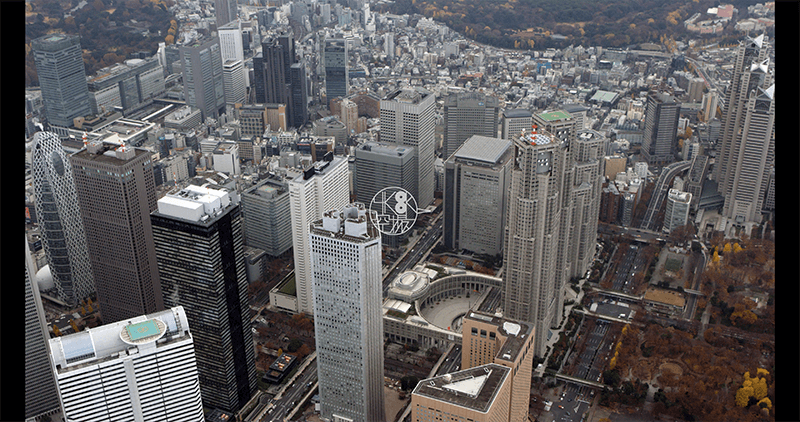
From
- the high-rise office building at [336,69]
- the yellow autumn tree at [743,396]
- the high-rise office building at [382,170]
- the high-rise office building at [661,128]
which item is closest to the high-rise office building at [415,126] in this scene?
the high-rise office building at [382,170]

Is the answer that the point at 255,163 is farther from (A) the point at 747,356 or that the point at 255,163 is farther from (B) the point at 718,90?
(B) the point at 718,90

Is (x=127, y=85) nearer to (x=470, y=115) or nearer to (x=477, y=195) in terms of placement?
(x=470, y=115)

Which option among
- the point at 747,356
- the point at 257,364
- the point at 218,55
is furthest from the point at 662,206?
the point at 218,55

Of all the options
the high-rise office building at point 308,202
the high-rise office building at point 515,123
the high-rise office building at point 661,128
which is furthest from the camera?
the high-rise office building at point 661,128

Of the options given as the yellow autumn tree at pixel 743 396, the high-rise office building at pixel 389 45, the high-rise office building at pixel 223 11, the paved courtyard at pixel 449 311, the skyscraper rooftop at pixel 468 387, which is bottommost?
the paved courtyard at pixel 449 311

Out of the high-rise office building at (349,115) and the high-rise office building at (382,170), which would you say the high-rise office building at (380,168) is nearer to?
the high-rise office building at (382,170)

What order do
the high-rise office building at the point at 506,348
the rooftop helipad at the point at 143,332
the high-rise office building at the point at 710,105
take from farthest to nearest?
the high-rise office building at the point at 710,105 → the high-rise office building at the point at 506,348 → the rooftop helipad at the point at 143,332

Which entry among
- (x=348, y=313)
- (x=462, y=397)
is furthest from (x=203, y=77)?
(x=462, y=397)
